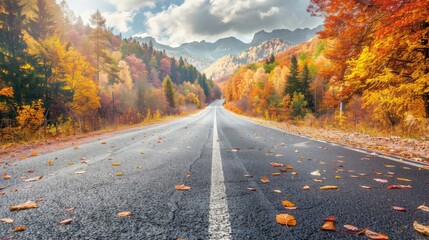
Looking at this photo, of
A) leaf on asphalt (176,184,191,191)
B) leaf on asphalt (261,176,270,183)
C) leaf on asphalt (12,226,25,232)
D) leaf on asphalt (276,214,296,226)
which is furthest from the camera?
leaf on asphalt (261,176,270,183)

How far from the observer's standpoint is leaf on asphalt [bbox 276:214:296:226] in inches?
70.2

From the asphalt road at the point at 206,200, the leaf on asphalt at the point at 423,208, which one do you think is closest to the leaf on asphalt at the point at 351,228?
the asphalt road at the point at 206,200

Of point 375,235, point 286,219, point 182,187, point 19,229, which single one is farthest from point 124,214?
point 375,235

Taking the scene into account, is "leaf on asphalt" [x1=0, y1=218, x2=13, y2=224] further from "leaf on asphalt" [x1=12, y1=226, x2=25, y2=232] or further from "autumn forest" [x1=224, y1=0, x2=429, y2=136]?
"autumn forest" [x1=224, y1=0, x2=429, y2=136]

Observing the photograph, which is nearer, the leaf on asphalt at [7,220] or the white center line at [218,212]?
the white center line at [218,212]

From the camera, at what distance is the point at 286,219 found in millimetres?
1846

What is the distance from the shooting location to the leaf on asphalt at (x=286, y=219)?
5.85ft

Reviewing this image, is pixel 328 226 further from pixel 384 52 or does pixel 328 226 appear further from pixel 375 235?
pixel 384 52

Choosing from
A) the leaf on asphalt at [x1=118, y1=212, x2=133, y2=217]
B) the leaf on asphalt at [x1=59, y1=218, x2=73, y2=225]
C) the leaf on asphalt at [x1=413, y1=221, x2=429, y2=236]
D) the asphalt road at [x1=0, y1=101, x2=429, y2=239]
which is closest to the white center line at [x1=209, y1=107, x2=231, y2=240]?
the asphalt road at [x1=0, y1=101, x2=429, y2=239]

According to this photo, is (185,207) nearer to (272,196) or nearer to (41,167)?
(272,196)

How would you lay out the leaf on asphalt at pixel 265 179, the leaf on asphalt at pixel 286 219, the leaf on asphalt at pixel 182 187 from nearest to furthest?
1. the leaf on asphalt at pixel 286 219
2. the leaf on asphalt at pixel 182 187
3. the leaf on asphalt at pixel 265 179

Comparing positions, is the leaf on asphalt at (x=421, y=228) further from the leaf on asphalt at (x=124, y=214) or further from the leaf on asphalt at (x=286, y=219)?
the leaf on asphalt at (x=124, y=214)

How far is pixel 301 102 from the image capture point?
2794cm

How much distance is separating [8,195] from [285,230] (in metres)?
2.95
